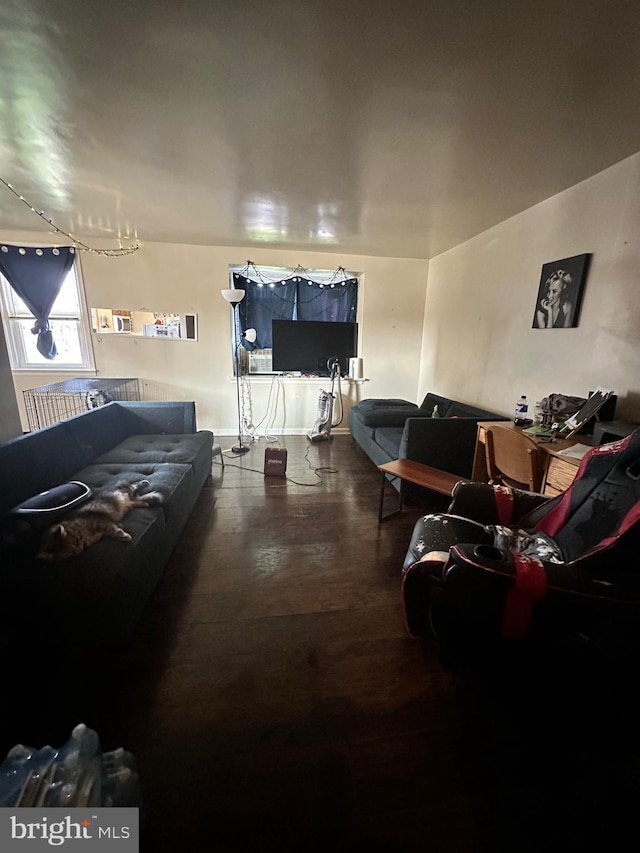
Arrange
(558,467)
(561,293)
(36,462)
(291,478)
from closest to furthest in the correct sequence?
(558,467)
(36,462)
(561,293)
(291,478)

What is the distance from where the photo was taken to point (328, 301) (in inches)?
175

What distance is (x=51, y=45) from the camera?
1237 mm

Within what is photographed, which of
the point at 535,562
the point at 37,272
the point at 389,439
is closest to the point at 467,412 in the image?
the point at 389,439

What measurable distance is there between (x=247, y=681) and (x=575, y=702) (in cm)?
126

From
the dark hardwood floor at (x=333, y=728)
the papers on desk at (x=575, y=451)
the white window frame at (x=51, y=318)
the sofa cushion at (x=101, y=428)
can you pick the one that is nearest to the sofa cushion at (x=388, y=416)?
the papers on desk at (x=575, y=451)

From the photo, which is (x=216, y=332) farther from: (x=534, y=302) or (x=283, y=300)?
(x=534, y=302)

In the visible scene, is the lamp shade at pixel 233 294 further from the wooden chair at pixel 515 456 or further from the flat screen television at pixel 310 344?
the wooden chair at pixel 515 456

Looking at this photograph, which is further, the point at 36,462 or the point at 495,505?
the point at 36,462

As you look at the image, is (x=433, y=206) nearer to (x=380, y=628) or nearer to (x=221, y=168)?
(x=221, y=168)

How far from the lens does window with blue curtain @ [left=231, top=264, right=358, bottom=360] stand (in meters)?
4.27

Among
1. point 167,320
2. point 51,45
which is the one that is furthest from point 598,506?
point 167,320

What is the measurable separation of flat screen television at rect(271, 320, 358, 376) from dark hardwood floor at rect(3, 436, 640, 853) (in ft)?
10.1

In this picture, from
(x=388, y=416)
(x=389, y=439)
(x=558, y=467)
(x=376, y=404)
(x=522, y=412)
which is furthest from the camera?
(x=376, y=404)

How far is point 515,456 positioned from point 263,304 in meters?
3.53
